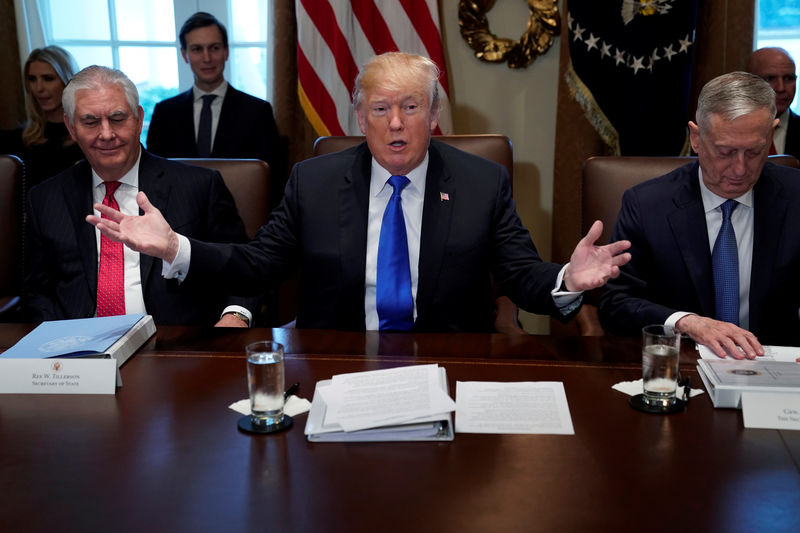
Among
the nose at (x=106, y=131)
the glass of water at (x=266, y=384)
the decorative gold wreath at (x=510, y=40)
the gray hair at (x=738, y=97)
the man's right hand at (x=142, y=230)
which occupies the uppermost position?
the decorative gold wreath at (x=510, y=40)

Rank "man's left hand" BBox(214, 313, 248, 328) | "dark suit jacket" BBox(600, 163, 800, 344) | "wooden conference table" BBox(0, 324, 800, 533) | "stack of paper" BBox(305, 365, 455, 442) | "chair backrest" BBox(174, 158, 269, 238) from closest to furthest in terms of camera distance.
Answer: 1. "wooden conference table" BBox(0, 324, 800, 533)
2. "stack of paper" BBox(305, 365, 455, 442)
3. "dark suit jacket" BBox(600, 163, 800, 344)
4. "man's left hand" BBox(214, 313, 248, 328)
5. "chair backrest" BBox(174, 158, 269, 238)

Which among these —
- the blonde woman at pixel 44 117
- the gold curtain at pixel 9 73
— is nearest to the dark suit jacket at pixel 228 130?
the blonde woman at pixel 44 117

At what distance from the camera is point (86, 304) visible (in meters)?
2.35

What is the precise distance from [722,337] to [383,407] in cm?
78

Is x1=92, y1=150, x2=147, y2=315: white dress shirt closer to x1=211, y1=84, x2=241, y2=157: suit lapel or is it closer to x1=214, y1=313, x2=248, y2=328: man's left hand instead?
x1=214, y1=313, x2=248, y2=328: man's left hand

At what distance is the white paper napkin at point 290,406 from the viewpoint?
4.57 feet

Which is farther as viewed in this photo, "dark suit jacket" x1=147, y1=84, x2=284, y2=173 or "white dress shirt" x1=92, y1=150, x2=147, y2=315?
"dark suit jacket" x1=147, y1=84, x2=284, y2=173

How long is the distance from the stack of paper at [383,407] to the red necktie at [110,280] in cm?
110

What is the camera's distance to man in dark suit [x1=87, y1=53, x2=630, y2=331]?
2.15 metres

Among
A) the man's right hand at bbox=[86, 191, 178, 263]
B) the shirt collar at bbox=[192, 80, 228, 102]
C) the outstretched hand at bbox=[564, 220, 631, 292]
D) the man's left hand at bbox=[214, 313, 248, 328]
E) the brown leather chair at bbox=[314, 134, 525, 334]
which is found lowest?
the man's left hand at bbox=[214, 313, 248, 328]

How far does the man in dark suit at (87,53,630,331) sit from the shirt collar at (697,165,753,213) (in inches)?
19.2

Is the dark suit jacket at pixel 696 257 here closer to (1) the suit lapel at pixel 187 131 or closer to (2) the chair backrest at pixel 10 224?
(2) the chair backrest at pixel 10 224

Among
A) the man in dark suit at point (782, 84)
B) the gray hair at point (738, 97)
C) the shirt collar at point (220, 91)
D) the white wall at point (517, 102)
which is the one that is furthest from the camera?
the white wall at point (517, 102)

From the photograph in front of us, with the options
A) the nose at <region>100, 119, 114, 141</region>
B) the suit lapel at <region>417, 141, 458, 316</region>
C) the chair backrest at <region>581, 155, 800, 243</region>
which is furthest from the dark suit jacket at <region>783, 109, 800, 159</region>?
the nose at <region>100, 119, 114, 141</region>
